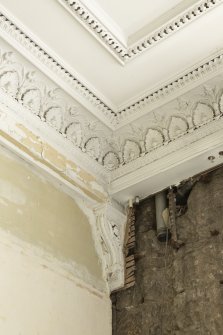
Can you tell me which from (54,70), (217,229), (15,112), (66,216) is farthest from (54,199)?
(217,229)

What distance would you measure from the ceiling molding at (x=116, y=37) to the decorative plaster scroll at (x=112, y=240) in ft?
2.98

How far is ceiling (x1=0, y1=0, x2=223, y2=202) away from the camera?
2.75m

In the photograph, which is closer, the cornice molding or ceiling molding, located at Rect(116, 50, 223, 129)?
the cornice molding

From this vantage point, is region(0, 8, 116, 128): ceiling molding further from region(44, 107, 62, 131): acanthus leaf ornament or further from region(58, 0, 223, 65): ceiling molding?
region(58, 0, 223, 65): ceiling molding

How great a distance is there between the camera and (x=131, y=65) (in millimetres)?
2994

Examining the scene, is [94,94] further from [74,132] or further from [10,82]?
[10,82]

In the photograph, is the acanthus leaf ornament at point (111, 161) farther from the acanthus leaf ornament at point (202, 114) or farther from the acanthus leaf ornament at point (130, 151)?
the acanthus leaf ornament at point (202, 114)

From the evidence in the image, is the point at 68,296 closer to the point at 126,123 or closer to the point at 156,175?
the point at 156,175

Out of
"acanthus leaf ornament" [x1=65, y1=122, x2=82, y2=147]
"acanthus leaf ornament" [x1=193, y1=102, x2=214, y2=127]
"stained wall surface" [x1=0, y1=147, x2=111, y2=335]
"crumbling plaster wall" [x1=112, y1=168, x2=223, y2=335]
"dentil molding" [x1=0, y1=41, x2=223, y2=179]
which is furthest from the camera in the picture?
"acanthus leaf ornament" [x1=65, y1=122, x2=82, y2=147]

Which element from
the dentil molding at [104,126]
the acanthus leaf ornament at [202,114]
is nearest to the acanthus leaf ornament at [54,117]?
the dentil molding at [104,126]

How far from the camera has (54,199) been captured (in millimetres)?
3018

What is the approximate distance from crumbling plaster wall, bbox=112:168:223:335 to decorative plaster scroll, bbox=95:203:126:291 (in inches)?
3.7

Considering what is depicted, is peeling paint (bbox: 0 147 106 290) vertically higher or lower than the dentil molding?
lower

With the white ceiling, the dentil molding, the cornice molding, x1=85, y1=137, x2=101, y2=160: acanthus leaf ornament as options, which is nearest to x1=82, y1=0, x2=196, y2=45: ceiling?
the white ceiling
